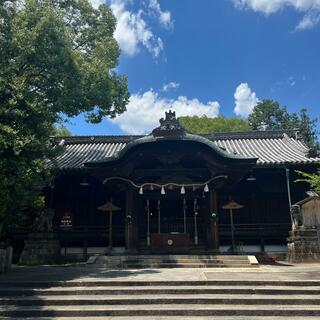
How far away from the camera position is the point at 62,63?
13.9m

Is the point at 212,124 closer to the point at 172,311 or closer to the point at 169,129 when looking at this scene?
the point at 169,129

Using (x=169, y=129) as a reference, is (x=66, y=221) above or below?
below

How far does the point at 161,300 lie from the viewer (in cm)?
895

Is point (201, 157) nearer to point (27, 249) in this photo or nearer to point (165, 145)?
point (165, 145)

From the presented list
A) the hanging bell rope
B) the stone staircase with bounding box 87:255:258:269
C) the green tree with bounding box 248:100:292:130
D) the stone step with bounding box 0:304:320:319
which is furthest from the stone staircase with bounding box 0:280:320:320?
the green tree with bounding box 248:100:292:130

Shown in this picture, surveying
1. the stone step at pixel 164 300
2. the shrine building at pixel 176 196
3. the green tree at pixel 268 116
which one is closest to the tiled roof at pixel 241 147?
the shrine building at pixel 176 196

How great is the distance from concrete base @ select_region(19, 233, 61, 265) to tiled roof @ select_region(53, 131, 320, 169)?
3.67 metres

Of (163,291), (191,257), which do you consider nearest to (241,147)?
(191,257)

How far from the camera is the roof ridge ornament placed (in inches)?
687

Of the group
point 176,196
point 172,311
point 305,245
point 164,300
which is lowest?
point 172,311

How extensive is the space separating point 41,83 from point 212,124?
39.7 metres

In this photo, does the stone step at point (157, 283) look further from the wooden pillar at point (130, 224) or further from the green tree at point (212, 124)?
the green tree at point (212, 124)

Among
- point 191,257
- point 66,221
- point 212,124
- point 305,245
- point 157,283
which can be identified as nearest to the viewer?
point 157,283

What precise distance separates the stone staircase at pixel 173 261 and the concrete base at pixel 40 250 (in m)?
2.86
